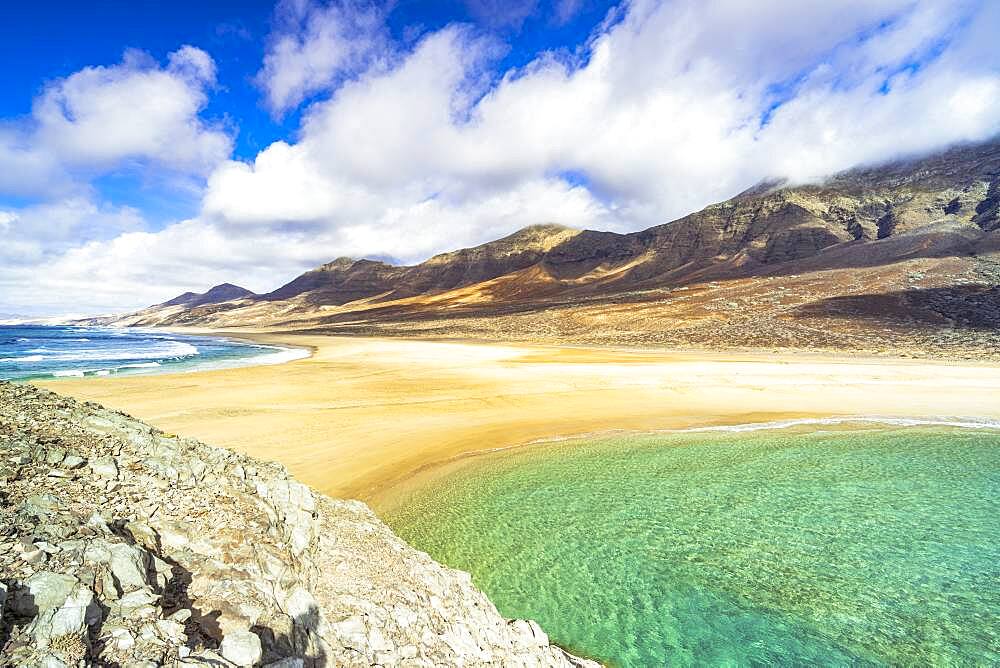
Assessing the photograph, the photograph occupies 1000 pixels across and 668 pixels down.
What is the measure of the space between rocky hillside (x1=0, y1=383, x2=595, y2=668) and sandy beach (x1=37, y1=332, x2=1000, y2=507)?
20.6 feet

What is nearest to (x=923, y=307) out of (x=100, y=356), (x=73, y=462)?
Result: (x=73, y=462)

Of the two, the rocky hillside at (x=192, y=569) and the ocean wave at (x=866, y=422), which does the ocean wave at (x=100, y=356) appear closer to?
the rocky hillside at (x=192, y=569)

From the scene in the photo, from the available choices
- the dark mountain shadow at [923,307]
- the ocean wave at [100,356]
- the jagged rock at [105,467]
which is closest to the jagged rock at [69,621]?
the jagged rock at [105,467]

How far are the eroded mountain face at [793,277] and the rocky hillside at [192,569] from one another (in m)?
48.4

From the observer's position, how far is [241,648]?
335 cm

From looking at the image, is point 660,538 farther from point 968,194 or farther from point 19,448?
point 968,194

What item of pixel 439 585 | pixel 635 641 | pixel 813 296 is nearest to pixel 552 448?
pixel 635 641

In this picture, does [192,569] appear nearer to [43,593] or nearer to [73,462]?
[43,593]

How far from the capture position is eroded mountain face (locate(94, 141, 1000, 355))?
153ft

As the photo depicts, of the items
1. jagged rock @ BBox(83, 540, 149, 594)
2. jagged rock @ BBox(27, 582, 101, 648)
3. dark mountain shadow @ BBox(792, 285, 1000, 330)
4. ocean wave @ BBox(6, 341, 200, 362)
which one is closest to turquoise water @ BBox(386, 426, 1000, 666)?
jagged rock @ BBox(83, 540, 149, 594)

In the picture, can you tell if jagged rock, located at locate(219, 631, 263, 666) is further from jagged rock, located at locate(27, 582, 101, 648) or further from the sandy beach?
the sandy beach

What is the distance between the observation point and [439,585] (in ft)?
18.9

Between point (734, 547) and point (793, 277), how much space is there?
7375 cm

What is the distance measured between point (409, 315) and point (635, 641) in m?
123
